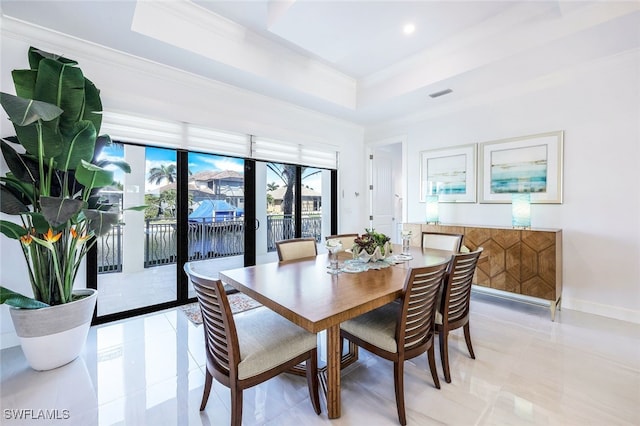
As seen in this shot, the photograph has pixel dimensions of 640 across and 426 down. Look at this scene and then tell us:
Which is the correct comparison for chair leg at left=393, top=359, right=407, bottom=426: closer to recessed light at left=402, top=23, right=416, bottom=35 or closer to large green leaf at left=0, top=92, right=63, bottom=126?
large green leaf at left=0, top=92, right=63, bottom=126

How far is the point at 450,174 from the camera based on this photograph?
4.18 meters

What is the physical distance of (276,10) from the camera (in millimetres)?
2535

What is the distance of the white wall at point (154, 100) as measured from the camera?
7.79ft

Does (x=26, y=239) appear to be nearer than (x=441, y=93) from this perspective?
Yes

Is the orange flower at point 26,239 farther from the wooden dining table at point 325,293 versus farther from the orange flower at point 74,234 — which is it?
the wooden dining table at point 325,293

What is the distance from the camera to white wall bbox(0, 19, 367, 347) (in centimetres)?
237

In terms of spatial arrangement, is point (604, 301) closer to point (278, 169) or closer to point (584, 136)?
point (584, 136)

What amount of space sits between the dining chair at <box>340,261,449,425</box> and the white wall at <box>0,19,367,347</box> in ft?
9.83

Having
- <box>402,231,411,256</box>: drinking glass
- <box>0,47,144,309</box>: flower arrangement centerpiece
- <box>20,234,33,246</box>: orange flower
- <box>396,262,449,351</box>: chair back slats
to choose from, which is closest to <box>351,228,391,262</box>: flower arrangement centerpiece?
<box>402,231,411,256</box>: drinking glass

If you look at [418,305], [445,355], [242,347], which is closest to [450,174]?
[445,355]

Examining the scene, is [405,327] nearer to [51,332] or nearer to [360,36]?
[51,332]

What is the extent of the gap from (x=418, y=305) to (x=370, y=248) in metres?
0.75

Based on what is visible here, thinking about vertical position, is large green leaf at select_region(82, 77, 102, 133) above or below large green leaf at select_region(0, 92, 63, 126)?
above

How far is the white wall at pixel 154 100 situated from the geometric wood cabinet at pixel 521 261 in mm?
2856
